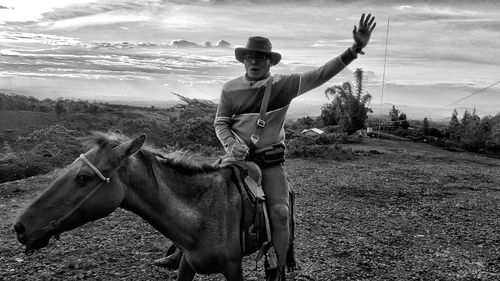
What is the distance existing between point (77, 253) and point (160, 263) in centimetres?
393

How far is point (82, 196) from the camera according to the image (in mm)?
3055

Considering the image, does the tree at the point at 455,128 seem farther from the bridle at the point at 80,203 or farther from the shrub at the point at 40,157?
the bridle at the point at 80,203

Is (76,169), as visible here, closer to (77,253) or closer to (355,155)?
(77,253)

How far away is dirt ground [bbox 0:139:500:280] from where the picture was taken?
6.89 metres

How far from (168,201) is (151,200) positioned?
0.15 m

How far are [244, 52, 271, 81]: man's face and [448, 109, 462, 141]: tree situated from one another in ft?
118

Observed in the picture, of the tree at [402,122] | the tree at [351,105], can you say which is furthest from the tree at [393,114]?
the tree at [351,105]

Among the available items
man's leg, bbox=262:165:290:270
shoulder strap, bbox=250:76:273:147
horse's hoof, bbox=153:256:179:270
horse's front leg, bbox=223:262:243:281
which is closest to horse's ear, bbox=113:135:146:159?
shoulder strap, bbox=250:76:273:147

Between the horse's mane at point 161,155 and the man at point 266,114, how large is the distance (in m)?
0.41

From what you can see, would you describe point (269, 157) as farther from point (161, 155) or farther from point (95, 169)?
point (95, 169)

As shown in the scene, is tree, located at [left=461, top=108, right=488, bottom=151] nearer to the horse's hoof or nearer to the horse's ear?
the horse's hoof

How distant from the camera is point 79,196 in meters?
3.05

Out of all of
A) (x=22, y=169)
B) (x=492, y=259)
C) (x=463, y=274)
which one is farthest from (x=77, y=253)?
(x=22, y=169)

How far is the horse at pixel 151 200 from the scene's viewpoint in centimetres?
301
